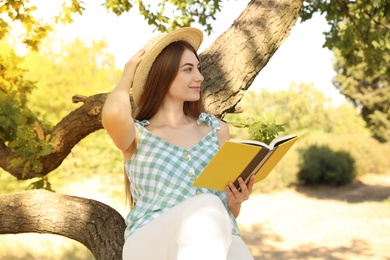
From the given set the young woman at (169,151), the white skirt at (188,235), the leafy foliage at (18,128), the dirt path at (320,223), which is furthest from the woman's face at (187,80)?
the dirt path at (320,223)

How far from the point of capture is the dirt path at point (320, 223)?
10414 mm

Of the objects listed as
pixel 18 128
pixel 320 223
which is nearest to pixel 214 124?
pixel 18 128

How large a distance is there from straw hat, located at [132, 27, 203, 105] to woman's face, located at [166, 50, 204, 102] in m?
0.10

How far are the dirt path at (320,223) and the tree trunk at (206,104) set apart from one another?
685 cm

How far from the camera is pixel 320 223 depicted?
12.7 meters

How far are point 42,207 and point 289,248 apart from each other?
7949 millimetres

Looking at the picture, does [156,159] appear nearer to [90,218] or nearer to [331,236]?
[90,218]

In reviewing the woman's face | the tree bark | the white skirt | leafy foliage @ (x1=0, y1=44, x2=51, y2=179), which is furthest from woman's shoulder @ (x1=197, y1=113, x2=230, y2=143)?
leafy foliage @ (x1=0, y1=44, x2=51, y2=179)

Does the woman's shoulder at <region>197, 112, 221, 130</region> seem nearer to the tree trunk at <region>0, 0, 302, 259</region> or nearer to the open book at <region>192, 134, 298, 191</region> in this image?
the open book at <region>192, 134, 298, 191</region>

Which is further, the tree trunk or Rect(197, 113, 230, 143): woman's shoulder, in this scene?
the tree trunk

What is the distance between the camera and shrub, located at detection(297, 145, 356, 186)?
17234mm

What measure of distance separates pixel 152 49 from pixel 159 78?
0.14 metres

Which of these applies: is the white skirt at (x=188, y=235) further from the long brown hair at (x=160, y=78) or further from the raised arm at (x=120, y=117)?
the long brown hair at (x=160, y=78)

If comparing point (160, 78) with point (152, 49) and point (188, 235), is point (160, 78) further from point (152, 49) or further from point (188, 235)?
point (188, 235)
